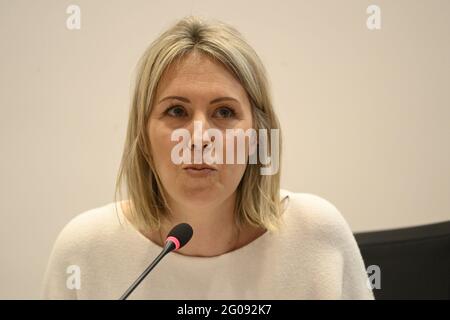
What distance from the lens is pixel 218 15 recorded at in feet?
5.47

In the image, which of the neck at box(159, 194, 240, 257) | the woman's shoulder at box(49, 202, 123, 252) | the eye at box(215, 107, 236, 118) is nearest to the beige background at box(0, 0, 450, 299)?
the woman's shoulder at box(49, 202, 123, 252)

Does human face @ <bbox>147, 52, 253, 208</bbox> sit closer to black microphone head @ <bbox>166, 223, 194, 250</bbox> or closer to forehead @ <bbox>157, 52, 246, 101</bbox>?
forehead @ <bbox>157, 52, 246, 101</bbox>

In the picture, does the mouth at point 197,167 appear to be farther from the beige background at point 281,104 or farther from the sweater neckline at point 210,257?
the beige background at point 281,104

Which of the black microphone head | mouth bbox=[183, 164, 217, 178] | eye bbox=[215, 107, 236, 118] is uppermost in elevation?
eye bbox=[215, 107, 236, 118]

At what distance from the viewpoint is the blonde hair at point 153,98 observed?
0.91m

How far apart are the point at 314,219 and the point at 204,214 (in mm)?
248

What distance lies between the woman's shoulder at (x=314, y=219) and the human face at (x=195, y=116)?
22 cm

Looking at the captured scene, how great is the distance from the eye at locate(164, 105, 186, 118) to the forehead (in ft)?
0.10

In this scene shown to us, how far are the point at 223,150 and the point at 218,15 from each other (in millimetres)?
938

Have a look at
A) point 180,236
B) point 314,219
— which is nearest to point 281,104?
point 314,219

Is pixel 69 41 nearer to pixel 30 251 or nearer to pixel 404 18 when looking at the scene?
pixel 30 251

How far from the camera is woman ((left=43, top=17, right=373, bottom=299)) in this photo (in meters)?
0.88

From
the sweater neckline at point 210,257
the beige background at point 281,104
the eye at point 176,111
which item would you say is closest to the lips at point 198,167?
the eye at point 176,111
